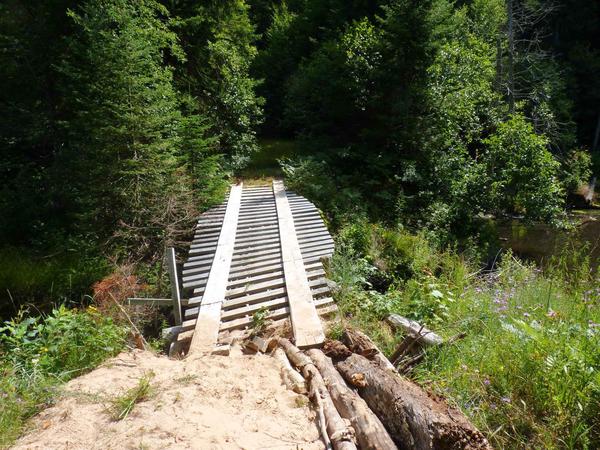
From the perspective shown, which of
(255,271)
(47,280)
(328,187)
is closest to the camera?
(255,271)

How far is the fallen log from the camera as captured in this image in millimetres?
2559

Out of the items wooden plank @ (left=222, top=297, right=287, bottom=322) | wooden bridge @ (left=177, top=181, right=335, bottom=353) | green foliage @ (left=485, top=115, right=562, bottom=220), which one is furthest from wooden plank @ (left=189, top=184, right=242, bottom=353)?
green foliage @ (left=485, top=115, right=562, bottom=220)

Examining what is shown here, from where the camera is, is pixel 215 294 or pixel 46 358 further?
pixel 215 294

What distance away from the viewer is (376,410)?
2887mm

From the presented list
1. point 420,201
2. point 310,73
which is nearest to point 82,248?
point 420,201

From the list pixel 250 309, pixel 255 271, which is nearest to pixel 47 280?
pixel 255 271

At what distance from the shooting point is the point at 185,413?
8.91 feet

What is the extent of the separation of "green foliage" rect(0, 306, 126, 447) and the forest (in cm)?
2

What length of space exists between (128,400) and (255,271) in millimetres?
2899

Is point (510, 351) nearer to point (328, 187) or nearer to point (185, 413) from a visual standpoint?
point (185, 413)

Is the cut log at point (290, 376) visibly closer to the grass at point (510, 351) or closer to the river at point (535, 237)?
the grass at point (510, 351)

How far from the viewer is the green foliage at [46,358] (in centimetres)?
294

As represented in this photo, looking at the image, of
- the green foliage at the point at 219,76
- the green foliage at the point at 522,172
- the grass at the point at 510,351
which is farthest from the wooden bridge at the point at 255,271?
the green foliage at the point at 522,172

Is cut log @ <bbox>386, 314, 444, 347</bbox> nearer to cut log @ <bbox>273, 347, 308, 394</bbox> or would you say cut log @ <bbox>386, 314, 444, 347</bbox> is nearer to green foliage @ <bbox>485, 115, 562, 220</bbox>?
cut log @ <bbox>273, 347, 308, 394</bbox>
